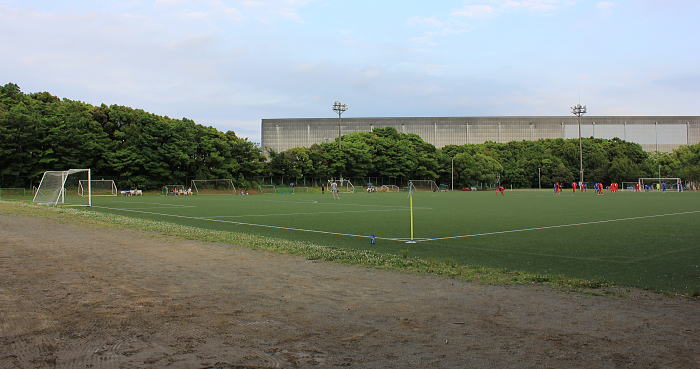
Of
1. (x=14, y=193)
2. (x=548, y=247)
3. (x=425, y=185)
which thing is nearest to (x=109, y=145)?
(x=14, y=193)

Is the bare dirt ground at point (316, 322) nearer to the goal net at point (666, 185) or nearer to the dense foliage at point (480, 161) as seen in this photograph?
the dense foliage at point (480, 161)

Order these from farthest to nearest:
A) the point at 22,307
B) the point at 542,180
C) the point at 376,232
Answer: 1. the point at 542,180
2. the point at 376,232
3. the point at 22,307

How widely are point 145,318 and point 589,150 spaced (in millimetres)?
120027

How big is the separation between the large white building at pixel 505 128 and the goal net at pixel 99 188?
67.6 m

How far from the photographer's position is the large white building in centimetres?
12512

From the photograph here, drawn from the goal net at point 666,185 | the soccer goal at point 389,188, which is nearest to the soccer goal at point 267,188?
the soccer goal at point 389,188

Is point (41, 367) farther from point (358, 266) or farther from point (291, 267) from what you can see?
point (358, 266)

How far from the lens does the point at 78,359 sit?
4117mm

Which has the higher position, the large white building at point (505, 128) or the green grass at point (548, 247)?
the large white building at point (505, 128)

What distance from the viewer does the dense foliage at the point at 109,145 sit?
2194 inches

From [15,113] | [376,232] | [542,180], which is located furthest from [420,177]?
[376,232]

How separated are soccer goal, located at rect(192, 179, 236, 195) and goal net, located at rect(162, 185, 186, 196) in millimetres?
2073

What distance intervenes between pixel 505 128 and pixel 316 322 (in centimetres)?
12961

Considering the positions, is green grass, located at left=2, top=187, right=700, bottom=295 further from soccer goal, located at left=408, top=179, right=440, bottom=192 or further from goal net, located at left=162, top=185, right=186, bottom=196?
soccer goal, located at left=408, top=179, right=440, bottom=192
